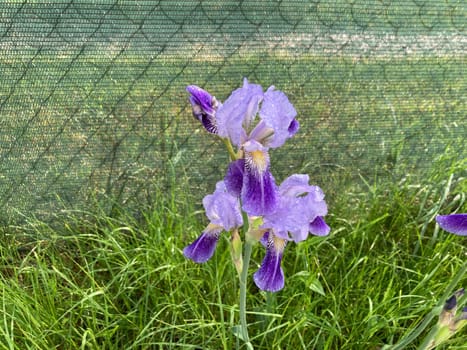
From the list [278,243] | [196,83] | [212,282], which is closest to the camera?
[278,243]

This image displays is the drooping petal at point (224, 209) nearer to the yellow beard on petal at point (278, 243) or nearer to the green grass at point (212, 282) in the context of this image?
the yellow beard on petal at point (278, 243)

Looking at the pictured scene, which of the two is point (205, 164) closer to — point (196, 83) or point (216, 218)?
point (196, 83)

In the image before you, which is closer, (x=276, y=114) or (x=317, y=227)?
(x=276, y=114)

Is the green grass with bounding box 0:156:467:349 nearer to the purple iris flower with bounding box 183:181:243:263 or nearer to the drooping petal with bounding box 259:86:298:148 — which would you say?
the purple iris flower with bounding box 183:181:243:263

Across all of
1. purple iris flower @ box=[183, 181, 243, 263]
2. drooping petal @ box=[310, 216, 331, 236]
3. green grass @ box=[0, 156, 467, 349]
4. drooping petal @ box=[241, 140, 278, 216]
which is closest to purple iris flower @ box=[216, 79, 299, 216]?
drooping petal @ box=[241, 140, 278, 216]

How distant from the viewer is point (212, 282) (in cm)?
174

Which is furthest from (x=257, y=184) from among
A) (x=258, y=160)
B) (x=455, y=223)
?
(x=455, y=223)

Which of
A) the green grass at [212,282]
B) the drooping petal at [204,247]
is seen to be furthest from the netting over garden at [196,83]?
the drooping petal at [204,247]

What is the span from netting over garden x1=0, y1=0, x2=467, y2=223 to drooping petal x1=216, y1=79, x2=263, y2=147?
1.01 meters

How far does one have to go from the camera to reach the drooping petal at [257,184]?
0.92 m

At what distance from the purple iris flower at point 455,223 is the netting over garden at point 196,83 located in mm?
1156

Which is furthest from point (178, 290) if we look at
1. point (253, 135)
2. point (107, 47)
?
point (107, 47)

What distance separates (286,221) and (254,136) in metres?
0.20

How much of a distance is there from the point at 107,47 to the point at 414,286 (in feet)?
4.92
